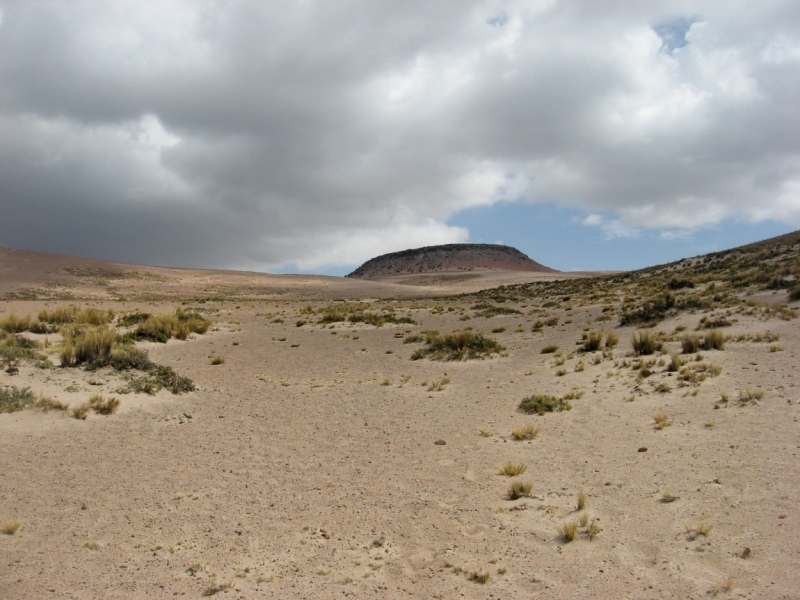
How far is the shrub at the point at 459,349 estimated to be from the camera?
1575 cm

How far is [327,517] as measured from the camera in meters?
5.91

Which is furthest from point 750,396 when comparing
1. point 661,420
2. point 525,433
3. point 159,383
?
point 159,383

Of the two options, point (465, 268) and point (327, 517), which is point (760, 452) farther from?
point (465, 268)

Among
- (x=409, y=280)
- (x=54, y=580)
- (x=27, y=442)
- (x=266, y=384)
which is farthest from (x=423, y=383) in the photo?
(x=409, y=280)

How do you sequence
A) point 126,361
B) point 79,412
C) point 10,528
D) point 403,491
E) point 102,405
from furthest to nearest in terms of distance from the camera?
point 126,361 → point 102,405 → point 79,412 → point 403,491 → point 10,528

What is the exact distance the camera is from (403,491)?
21.7 ft

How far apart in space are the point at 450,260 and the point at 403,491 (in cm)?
13429

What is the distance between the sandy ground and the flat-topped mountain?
121809mm

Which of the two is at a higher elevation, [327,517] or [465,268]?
[465,268]

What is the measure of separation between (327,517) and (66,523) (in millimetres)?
2750

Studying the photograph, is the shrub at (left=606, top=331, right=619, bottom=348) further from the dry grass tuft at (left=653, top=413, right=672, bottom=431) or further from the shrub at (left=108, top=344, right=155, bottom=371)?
the shrub at (left=108, top=344, right=155, bottom=371)

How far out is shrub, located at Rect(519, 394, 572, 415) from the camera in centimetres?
979

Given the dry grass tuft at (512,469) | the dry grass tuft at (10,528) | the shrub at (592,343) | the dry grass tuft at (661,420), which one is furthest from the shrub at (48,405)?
the shrub at (592,343)

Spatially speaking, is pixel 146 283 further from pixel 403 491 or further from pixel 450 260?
pixel 450 260
